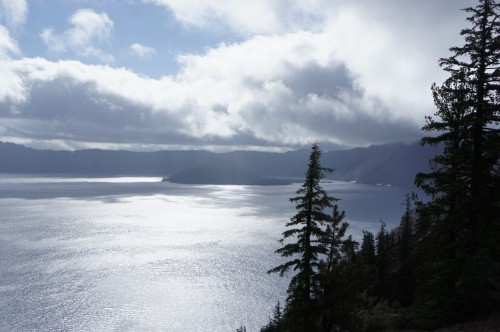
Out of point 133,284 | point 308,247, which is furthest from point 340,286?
point 133,284

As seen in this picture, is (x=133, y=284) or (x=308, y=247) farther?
(x=133, y=284)

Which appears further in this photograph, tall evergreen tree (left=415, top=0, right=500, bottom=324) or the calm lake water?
the calm lake water

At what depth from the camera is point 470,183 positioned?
21266 mm

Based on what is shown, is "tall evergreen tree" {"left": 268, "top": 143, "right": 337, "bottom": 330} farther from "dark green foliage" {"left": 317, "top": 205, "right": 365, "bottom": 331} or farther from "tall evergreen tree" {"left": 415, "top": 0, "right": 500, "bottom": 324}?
"tall evergreen tree" {"left": 415, "top": 0, "right": 500, "bottom": 324}

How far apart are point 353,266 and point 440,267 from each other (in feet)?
19.2

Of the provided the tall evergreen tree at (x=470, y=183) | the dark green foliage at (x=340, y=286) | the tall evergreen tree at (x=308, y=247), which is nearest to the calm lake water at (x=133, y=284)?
the tall evergreen tree at (x=308, y=247)

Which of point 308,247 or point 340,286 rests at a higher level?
point 308,247

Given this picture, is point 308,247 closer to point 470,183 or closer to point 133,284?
point 470,183

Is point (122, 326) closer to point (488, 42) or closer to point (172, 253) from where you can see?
point (172, 253)

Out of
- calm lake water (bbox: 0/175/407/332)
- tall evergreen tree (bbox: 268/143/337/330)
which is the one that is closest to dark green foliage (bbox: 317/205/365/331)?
tall evergreen tree (bbox: 268/143/337/330)

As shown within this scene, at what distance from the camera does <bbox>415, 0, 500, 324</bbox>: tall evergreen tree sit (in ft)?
67.1

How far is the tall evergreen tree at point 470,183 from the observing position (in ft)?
67.1

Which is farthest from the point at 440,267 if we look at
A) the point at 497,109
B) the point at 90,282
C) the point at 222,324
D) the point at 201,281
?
the point at 90,282

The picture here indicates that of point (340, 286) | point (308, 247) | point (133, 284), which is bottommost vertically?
point (133, 284)
